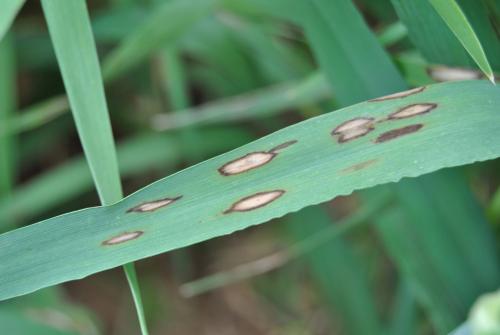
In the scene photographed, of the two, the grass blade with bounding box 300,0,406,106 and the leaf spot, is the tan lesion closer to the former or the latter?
the leaf spot

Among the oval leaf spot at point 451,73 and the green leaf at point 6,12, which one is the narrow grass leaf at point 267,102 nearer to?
the oval leaf spot at point 451,73

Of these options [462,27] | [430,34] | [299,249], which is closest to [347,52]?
[430,34]

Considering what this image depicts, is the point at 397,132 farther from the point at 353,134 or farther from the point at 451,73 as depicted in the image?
the point at 451,73

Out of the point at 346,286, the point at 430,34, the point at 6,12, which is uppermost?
the point at 6,12

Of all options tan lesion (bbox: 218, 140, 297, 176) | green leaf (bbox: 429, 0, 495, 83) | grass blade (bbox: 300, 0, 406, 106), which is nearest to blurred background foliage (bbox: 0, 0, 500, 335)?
grass blade (bbox: 300, 0, 406, 106)

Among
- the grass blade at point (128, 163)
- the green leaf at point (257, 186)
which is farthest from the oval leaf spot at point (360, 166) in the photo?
the grass blade at point (128, 163)

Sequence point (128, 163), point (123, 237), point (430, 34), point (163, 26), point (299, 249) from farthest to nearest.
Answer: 1. point (128, 163)
2. point (299, 249)
3. point (163, 26)
4. point (430, 34)
5. point (123, 237)

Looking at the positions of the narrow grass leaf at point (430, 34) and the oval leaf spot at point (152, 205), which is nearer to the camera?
the oval leaf spot at point (152, 205)
